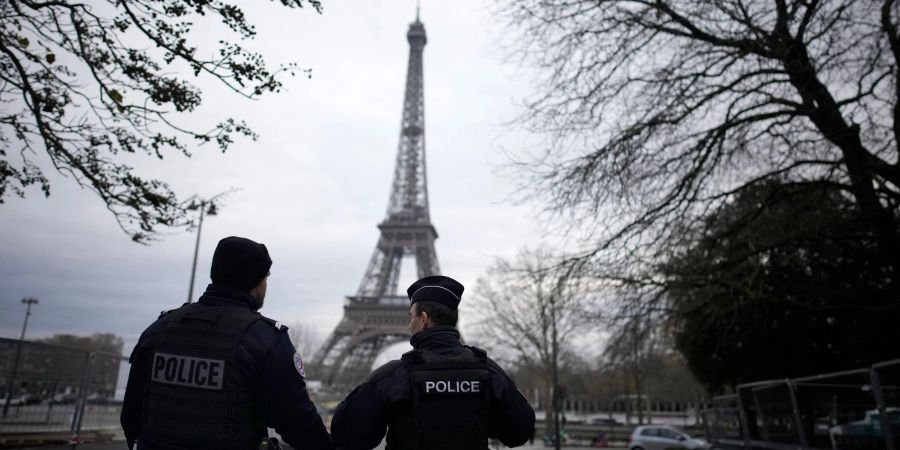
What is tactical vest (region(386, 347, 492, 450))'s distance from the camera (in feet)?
8.34

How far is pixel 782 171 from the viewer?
7.55 m

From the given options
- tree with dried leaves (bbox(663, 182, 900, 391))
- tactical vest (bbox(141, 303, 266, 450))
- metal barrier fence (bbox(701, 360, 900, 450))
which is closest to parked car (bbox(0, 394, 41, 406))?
tactical vest (bbox(141, 303, 266, 450))

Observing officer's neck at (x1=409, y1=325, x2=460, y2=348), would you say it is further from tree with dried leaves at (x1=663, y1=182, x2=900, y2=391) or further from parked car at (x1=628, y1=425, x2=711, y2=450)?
parked car at (x1=628, y1=425, x2=711, y2=450)

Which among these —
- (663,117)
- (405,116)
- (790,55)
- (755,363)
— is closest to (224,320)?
(663,117)

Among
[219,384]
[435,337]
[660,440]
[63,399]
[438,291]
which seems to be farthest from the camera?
[660,440]

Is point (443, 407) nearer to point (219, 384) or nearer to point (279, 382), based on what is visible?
point (279, 382)

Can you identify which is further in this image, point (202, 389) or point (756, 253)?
point (756, 253)

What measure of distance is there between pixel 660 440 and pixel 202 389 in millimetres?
21203

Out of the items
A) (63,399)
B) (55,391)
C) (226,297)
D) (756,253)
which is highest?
(756,253)

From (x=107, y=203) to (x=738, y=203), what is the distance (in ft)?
27.0

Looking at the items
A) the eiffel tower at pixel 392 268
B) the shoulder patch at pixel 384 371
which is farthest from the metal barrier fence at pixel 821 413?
the eiffel tower at pixel 392 268

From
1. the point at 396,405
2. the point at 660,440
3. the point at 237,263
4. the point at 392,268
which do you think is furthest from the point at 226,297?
the point at 392,268

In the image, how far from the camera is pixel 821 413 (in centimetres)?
787

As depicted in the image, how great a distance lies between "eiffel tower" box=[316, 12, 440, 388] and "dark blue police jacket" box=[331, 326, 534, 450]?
44.0 meters
